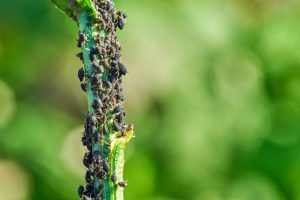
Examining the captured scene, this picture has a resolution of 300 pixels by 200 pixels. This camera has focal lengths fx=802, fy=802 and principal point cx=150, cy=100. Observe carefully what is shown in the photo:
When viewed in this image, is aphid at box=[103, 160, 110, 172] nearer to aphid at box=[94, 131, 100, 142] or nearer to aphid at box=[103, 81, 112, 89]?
aphid at box=[94, 131, 100, 142]

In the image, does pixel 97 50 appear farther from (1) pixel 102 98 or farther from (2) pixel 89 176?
(2) pixel 89 176

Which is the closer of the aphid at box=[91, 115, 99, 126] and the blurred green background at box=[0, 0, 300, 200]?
the aphid at box=[91, 115, 99, 126]

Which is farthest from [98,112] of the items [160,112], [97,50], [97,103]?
[160,112]

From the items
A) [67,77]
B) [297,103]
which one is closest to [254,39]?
[297,103]

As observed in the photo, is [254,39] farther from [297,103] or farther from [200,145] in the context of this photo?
[200,145]

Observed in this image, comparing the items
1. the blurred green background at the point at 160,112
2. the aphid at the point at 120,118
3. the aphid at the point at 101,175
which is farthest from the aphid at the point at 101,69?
the blurred green background at the point at 160,112

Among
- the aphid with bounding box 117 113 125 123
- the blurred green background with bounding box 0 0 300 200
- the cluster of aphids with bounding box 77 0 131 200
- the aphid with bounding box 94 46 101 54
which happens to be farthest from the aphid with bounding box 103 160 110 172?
the blurred green background with bounding box 0 0 300 200
